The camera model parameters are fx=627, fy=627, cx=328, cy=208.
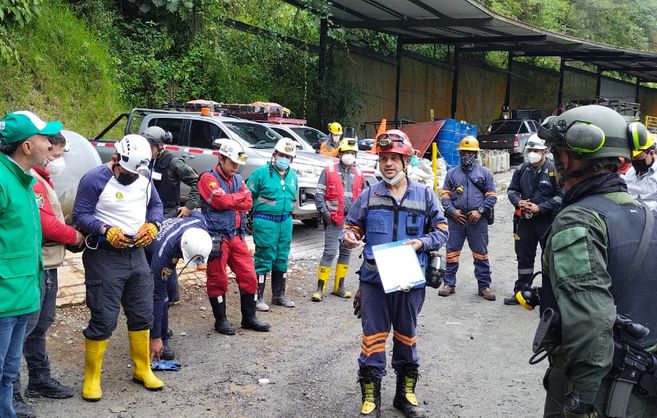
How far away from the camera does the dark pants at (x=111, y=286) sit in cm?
456

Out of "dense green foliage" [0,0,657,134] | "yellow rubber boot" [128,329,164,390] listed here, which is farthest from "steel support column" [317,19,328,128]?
"yellow rubber boot" [128,329,164,390]

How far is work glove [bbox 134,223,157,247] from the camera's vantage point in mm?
4633

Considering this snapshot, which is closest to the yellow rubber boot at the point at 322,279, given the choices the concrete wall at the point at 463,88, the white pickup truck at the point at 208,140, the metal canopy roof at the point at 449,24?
the white pickup truck at the point at 208,140

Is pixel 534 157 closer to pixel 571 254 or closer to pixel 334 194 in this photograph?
pixel 334 194

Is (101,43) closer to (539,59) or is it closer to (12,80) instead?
(12,80)

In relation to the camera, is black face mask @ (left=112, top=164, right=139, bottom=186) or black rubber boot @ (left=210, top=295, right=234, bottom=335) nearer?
black face mask @ (left=112, top=164, right=139, bottom=186)

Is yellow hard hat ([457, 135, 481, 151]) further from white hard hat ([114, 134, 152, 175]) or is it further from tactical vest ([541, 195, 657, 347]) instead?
tactical vest ([541, 195, 657, 347])

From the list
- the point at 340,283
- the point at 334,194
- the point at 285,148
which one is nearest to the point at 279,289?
the point at 340,283

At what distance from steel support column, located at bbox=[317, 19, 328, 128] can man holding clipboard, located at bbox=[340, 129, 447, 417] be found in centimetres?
1527

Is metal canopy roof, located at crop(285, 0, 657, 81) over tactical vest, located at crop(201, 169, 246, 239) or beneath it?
over

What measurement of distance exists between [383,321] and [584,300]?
2210 millimetres

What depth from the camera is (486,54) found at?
3225cm

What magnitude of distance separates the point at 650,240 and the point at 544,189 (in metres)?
5.14

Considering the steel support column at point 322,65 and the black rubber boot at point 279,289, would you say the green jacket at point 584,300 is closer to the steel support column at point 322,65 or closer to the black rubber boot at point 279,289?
the black rubber boot at point 279,289
